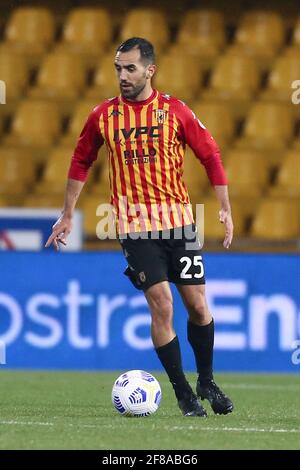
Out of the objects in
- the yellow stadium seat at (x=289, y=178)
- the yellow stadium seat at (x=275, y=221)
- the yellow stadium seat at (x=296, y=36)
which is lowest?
the yellow stadium seat at (x=275, y=221)

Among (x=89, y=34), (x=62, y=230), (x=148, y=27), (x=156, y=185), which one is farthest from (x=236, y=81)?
(x=156, y=185)

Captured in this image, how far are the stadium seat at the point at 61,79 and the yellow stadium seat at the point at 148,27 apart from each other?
666mm

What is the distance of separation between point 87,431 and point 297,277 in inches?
197

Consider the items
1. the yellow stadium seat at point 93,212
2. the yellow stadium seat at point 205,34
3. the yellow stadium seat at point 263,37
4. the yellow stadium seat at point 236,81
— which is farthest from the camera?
the yellow stadium seat at point 205,34

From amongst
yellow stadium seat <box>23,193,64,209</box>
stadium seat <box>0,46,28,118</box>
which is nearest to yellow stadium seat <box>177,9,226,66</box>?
stadium seat <box>0,46,28,118</box>

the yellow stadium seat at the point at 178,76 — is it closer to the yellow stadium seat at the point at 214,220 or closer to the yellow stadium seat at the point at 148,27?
the yellow stadium seat at the point at 148,27

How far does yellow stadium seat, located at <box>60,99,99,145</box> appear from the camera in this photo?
14.5m

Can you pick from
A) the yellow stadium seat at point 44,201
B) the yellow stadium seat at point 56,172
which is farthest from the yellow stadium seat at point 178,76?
the yellow stadium seat at point 44,201

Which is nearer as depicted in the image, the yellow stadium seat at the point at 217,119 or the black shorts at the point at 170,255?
the black shorts at the point at 170,255

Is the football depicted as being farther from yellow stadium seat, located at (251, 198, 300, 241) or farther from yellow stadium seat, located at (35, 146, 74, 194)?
yellow stadium seat, located at (35, 146, 74, 194)

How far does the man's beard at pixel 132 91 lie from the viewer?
271 inches

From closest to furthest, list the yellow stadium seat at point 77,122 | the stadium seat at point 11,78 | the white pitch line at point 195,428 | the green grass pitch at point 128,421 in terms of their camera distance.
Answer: the green grass pitch at point 128,421 → the white pitch line at point 195,428 → the yellow stadium seat at point 77,122 → the stadium seat at point 11,78

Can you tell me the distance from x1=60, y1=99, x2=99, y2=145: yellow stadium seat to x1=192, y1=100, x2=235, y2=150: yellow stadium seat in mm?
1176

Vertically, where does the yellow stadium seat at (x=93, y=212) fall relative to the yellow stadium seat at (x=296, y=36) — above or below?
below
